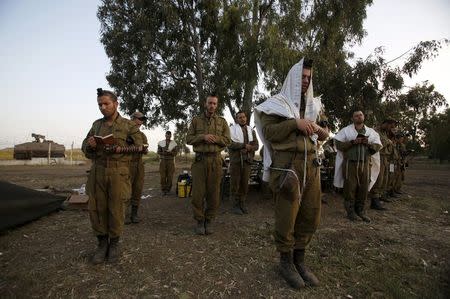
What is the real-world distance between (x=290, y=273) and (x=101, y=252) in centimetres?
221

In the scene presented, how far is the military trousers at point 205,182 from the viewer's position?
16.1ft

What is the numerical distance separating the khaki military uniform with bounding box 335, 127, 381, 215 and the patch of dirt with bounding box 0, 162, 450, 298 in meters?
0.44

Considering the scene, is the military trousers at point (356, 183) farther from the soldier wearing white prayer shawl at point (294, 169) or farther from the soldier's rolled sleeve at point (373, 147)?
the soldier wearing white prayer shawl at point (294, 169)

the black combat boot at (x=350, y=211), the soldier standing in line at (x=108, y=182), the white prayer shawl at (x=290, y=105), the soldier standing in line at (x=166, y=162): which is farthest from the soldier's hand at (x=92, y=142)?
the soldier standing in line at (x=166, y=162)

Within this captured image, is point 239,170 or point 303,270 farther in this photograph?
point 239,170

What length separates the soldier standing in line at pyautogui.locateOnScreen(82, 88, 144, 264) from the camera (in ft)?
12.1

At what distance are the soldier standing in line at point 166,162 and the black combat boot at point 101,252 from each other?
214 inches

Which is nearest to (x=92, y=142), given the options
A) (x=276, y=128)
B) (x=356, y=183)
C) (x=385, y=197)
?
(x=276, y=128)

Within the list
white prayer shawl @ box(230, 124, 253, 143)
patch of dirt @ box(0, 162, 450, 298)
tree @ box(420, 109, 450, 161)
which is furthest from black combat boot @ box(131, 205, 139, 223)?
tree @ box(420, 109, 450, 161)

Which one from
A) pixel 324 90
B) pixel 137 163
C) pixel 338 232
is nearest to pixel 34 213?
pixel 137 163

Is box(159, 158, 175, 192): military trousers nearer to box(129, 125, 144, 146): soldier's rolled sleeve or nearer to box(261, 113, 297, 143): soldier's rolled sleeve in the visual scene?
box(129, 125, 144, 146): soldier's rolled sleeve

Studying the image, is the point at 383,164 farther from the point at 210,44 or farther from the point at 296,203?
the point at 210,44

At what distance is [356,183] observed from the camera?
5965 millimetres

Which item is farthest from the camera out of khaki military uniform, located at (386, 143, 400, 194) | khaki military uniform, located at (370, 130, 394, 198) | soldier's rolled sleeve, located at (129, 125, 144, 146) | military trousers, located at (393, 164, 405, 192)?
military trousers, located at (393, 164, 405, 192)
